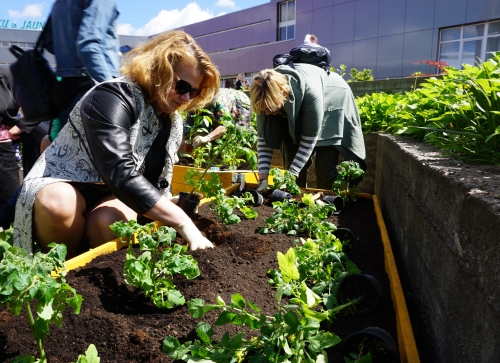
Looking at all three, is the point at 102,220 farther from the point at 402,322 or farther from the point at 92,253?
the point at 402,322

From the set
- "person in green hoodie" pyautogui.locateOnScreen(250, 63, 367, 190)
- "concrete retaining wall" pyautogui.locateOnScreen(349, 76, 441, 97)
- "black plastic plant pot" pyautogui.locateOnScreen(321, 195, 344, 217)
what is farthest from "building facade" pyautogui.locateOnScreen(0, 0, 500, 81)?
"black plastic plant pot" pyautogui.locateOnScreen(321, 195, 344, 217)

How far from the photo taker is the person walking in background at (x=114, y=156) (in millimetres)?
1809

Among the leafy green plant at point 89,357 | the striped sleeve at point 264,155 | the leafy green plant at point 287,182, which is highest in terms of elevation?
the striped sleeve at point 264,155

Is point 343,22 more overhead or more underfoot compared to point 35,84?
more overhead

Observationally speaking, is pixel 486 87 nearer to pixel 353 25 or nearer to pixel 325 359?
pixel 325 359

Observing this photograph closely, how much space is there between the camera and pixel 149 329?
1.34 m

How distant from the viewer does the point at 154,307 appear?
153 cm

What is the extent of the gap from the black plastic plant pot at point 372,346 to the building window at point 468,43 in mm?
14267

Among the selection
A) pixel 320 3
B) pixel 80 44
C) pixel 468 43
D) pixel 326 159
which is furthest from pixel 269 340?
pixel 320 3

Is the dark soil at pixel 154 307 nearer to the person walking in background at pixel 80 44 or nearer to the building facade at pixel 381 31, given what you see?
the person walking in background at pixel 80 44

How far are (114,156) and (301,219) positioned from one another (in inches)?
42.8

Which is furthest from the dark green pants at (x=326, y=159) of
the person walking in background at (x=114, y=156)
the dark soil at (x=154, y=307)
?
the person walking in background at (x=114, y=156)

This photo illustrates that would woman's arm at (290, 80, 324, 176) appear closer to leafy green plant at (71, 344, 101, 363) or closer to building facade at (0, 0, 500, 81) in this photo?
leafy green plant at (71, 344, 101, 363)

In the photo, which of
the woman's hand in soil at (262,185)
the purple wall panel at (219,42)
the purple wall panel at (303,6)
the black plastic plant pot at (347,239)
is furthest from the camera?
→ the purple wall panel at (219,42)
